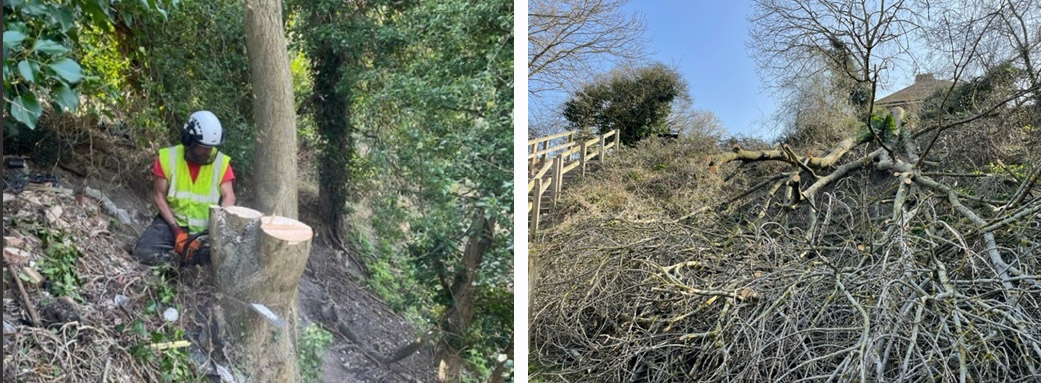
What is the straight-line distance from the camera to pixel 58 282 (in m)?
1.88

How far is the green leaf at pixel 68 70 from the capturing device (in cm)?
180

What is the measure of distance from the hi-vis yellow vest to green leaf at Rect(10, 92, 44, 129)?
1.04 feet

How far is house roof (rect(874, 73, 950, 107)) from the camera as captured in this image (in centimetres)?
266

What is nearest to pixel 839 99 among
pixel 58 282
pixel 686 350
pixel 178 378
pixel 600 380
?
pixel 686 350

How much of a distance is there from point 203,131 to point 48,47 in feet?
1.43

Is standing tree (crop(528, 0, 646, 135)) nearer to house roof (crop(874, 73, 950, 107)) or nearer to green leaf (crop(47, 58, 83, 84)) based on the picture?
house roof (crop(874, 73, 950, 107))

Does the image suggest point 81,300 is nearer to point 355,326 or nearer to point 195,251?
point 195,251

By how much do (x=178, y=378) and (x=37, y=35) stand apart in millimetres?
1052

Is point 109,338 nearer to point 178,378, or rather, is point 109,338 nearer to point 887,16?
point 178,378

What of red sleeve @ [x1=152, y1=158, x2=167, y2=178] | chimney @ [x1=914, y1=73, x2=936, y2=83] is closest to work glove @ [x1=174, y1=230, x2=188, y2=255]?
red sleeve @ [x1=152, y1=158, x2=167, y2=178]

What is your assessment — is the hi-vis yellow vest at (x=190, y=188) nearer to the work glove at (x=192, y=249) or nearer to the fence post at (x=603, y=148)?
the work glove at (x=192, y=249)

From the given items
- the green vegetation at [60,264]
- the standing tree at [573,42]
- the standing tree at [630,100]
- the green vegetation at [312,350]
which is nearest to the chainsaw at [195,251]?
the green vegetation at [60,264]

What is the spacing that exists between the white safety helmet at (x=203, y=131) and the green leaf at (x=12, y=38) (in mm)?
449

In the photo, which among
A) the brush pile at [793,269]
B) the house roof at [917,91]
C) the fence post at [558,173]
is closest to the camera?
the brush pile at [793,269]
